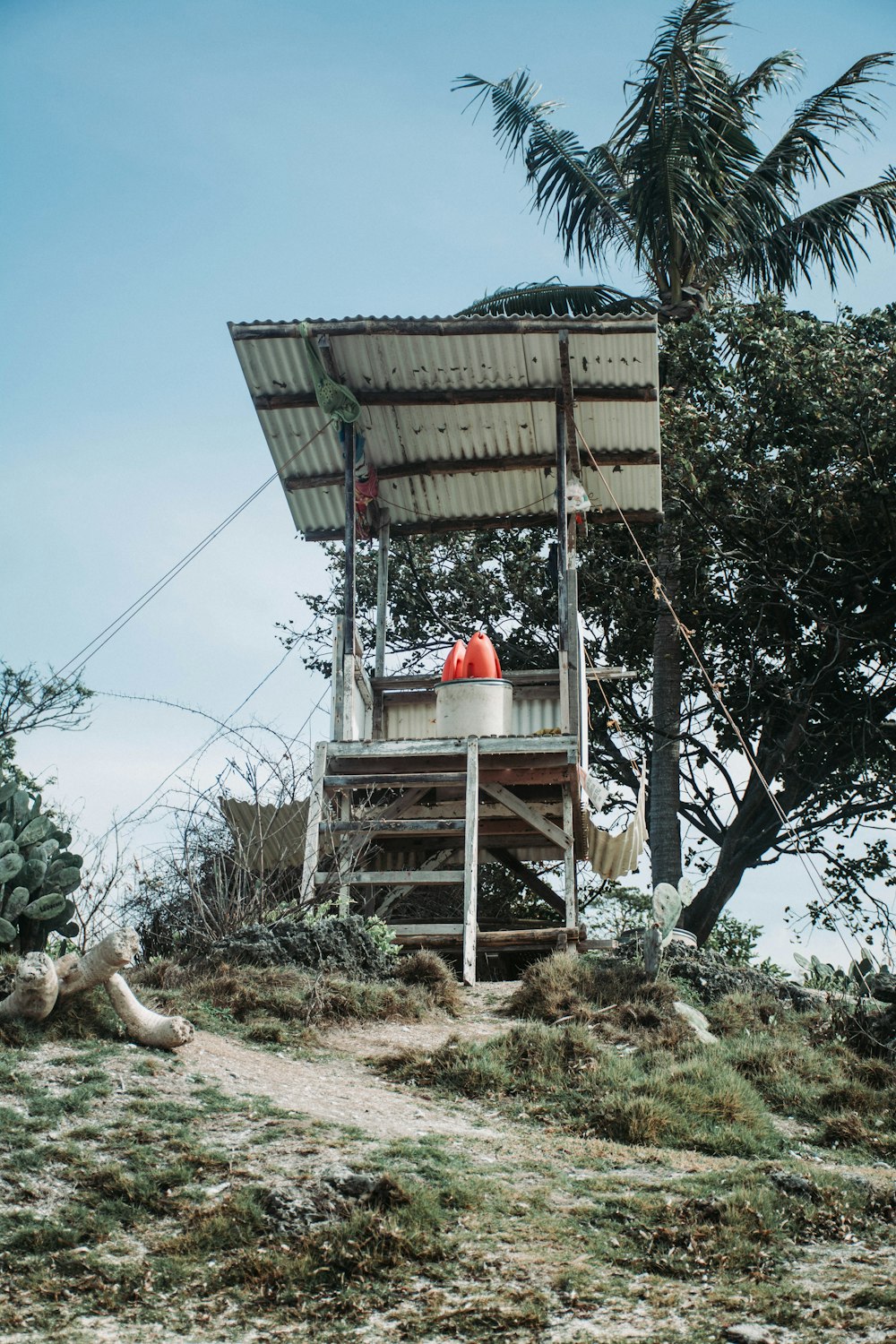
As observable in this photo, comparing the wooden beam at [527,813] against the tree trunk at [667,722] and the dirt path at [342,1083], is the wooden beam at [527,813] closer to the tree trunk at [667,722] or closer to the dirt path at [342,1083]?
the dirt path at [342,1083]

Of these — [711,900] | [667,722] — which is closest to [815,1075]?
[667,722]

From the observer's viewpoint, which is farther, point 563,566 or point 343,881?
point 563,566

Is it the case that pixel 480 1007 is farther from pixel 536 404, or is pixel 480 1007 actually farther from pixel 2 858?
pixel 536 404

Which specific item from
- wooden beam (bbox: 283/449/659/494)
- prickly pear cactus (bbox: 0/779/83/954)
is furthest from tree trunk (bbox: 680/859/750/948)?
prickly pear cactus (bbox: 0/779/83/954)

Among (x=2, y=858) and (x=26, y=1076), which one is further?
(x=2, y=858)

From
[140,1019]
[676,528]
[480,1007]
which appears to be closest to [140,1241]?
[140,1019]

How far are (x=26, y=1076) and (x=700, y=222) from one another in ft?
57.4

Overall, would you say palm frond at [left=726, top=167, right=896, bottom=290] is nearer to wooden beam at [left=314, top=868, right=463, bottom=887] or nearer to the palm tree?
the palm tree

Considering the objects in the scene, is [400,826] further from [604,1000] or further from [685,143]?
[685,143]

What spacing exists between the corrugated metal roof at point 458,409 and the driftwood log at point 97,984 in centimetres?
715

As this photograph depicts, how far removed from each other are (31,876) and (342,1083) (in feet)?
9.90

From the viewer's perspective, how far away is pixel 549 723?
1366cm

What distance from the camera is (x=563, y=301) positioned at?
2192cm

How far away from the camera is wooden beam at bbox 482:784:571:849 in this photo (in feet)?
42.3
